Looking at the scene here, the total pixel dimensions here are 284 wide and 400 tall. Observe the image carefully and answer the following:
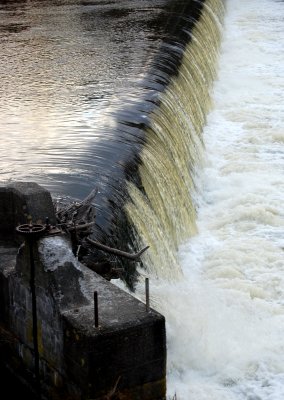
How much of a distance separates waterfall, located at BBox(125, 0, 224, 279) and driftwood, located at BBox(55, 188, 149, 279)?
→ 59.4 inches

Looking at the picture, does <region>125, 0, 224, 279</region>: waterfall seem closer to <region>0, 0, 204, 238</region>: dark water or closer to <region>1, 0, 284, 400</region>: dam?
<region>1, 0, 284, 400</region>: dam

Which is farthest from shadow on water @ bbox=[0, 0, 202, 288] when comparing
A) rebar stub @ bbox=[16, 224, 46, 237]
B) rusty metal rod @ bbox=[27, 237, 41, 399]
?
rebar stub @ bbox=[16, 224, 46, 237]

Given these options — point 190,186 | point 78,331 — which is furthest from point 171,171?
point 78,331

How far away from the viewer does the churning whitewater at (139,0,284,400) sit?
6781mm

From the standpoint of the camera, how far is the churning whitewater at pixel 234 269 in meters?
6.78

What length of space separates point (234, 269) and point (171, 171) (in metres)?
1.75

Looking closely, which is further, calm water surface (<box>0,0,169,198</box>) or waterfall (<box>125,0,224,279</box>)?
calm water surface (<box>0,0,169,198</box>)

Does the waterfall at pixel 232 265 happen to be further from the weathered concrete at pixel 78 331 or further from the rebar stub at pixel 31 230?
the rebar stub at pixel 31 230

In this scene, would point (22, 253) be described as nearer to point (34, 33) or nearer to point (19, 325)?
point (19, 325)

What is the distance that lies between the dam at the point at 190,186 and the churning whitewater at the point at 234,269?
0.05 feet

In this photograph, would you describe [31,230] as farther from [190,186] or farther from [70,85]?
[70,85]

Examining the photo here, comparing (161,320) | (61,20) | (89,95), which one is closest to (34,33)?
(61,20)

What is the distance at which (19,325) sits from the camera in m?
5.83

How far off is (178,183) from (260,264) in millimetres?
1703
